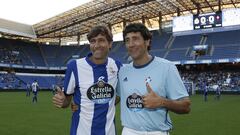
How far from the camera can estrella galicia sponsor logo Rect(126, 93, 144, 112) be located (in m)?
3.75

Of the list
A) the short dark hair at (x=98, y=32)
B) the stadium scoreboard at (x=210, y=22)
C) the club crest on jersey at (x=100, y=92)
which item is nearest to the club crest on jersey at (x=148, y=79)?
the club crest on jersey at (x=100, y=92)

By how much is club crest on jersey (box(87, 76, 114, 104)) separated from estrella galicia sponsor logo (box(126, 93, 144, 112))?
58cm

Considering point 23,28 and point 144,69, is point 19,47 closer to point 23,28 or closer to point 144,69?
point 23,28

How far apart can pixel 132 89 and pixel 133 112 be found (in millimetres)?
253

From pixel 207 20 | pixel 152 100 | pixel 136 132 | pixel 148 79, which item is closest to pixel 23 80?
pixel 207 20

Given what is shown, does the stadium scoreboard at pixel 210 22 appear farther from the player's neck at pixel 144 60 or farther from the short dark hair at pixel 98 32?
the player's neck at pixel 144 60

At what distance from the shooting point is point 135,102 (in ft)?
12.4

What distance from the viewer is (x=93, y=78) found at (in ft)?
14.5

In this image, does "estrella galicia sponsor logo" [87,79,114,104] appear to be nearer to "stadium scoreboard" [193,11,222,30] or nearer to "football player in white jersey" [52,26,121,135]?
"football player in white jersey" [52,26,121,135]

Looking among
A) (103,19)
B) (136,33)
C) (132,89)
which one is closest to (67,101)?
(132,89)

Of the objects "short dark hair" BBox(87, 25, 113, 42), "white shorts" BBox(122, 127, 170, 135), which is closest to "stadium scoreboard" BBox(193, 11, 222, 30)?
"short dark hair" BBox(87, 25, 113, 42)

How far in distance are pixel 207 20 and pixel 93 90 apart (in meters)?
40.8

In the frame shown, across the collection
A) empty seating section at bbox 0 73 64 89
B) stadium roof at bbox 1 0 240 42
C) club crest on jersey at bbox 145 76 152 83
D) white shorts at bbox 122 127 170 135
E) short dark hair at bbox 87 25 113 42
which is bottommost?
empty seating section at bbox 0 73 64 89

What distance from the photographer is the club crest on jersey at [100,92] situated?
437 cm
